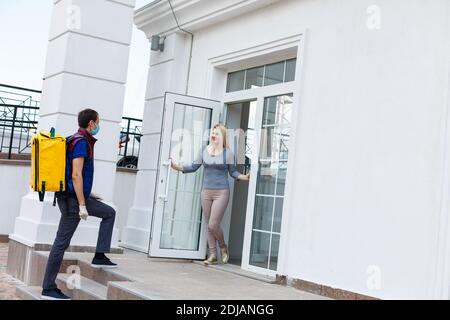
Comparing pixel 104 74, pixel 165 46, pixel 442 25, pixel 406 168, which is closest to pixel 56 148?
pixel 104 74

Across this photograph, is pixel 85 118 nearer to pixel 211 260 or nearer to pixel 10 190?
pixel 211 260

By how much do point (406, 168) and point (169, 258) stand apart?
3.39 meters

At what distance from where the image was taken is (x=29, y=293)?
18.3 ft

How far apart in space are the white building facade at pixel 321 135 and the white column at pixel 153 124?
30 millimetres

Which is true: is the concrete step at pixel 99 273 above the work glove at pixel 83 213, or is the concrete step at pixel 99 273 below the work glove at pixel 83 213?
below

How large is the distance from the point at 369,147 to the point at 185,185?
9.70 ft

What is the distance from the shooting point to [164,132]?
736cm

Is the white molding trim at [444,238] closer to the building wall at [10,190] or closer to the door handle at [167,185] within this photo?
the door handle at [167,185]

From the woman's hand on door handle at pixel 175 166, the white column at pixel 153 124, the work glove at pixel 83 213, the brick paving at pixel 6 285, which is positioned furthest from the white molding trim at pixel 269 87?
the brick paving at pixel 6 285

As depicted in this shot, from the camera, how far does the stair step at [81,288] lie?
17.6 ft

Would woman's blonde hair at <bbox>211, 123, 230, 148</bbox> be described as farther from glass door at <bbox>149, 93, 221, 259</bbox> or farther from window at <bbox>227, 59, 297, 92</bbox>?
window at <bbox>227, 59, 297, 92</bbox>

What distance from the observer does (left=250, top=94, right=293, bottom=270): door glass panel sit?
6.43m

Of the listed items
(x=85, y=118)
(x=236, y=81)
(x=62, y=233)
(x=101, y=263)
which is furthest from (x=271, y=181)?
(x=62, y=233)

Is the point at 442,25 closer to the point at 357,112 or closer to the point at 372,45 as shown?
the point at 372,45
